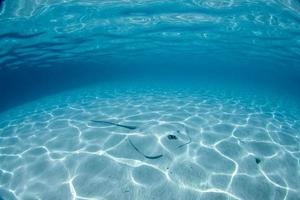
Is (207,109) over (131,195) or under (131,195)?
under

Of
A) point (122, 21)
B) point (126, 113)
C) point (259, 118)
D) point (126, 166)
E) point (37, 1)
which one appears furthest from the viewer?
point (122, 21)

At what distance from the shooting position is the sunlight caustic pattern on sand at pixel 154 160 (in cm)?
493

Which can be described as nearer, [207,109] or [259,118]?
[259,118]

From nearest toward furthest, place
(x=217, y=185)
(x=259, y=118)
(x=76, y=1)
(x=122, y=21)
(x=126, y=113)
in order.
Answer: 1. (x=217, y=185)
2. (x=259, y=118)
3. (x=126, y=113)
4. (x=76, y=1)
5. (x=122, y=21)

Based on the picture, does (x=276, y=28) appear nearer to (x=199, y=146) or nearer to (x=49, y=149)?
(x=199, y=146)

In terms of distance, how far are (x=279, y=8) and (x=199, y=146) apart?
12187 millimetres

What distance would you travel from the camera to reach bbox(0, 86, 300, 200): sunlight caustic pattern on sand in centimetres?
493

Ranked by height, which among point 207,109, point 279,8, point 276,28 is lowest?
point 207,109

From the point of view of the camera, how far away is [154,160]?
5.71 meters

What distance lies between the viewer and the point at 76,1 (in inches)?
519

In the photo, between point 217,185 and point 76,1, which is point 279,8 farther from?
point 217,185

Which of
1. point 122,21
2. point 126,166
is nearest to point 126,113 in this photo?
point 126,166

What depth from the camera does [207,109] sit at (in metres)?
10.5

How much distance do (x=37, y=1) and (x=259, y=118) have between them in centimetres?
1266
